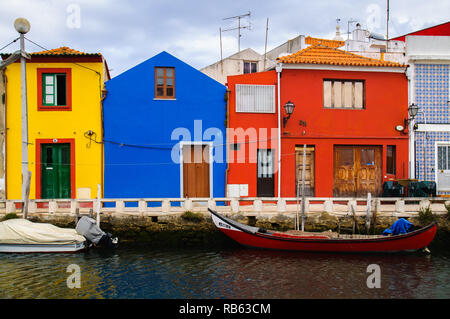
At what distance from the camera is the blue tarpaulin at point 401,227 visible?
45.5 feet

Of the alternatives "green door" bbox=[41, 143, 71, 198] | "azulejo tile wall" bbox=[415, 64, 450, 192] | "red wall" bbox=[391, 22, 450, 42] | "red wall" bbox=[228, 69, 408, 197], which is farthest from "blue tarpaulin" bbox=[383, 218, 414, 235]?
"red wall" bbox=[391, 22, 450, 42]

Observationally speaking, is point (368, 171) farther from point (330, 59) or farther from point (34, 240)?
point (34, 240)

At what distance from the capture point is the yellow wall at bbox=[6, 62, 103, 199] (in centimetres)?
1677

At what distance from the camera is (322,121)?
59.3 feet

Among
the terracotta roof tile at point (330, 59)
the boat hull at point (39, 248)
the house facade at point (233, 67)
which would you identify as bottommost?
the boat hull at point (39, 248)

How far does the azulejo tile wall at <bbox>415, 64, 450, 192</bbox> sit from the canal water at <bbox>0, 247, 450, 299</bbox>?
5.93 m

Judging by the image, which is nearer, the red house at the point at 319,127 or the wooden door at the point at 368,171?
the red house at the point at 319,127

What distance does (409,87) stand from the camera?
1847cm

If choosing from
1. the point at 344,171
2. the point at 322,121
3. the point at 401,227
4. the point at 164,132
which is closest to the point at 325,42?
the point at 322,121

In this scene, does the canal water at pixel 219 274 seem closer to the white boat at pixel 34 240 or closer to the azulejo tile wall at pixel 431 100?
the white boat at pixel 34 240

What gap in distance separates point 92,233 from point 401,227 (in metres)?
10.6

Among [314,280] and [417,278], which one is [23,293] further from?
[417,278]

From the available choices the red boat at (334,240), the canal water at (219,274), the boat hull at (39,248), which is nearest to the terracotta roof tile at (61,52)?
the boat hull at (39,248)

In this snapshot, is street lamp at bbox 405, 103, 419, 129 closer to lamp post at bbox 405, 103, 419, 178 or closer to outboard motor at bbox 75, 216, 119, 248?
lamp post at bbox 405, 103, 419, 178
